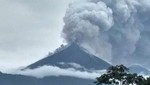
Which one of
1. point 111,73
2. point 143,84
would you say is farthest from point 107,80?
point 143,84

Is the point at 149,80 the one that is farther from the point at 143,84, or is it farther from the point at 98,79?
the point at 98,79

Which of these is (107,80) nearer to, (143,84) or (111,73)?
(111,73)

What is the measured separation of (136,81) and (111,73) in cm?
209

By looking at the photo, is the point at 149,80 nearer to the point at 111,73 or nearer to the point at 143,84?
the point at 143,84

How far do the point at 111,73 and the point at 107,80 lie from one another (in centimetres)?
61

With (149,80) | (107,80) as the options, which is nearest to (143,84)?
(149,80)

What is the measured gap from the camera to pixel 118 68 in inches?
1609

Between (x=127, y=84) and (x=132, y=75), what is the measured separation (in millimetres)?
790

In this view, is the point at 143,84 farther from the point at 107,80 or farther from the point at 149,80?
the point at 107,80

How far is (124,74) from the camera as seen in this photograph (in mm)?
40781

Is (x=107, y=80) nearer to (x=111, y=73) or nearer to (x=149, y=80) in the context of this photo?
(x=111, y=73)

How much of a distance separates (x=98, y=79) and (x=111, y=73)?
112 centimetres

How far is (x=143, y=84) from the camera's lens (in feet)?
127

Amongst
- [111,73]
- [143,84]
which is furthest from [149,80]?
[111,73]
